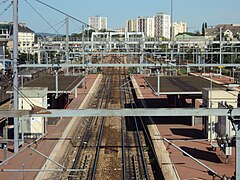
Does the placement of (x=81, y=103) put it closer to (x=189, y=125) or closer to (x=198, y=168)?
(x=189, y=125)

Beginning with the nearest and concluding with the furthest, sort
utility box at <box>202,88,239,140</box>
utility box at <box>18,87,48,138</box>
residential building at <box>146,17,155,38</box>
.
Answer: utility box at <box>202,88,239,140</box>, utility box at <box>18,87,48,138</box>, residential building at <box>146,17,155,38</box>

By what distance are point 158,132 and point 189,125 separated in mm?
1703

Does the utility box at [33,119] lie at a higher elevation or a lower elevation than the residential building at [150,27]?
lower

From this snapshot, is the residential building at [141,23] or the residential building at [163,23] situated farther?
the residential building at [141,23]

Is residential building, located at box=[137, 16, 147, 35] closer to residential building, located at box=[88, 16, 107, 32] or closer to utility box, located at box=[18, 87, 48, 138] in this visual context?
residential building, located at box=[88, 16, 107, 32]

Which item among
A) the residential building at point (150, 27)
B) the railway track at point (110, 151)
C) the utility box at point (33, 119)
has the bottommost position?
the railway track at point (110, 151)

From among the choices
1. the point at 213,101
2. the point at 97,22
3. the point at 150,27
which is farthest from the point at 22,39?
the point at 150,27

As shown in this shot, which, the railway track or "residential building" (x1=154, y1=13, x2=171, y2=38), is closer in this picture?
the railway track

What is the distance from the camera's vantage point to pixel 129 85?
30031 millimetres

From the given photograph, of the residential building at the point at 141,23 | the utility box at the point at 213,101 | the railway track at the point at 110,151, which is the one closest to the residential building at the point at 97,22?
the residential building at the point at 141,23

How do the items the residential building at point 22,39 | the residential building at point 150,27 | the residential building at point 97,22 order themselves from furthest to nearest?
the residential building at point 150,27
the residential building at point 97,22
the residential building at point 22,39

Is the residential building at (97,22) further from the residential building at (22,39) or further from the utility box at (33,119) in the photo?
the utility box at (33,119)

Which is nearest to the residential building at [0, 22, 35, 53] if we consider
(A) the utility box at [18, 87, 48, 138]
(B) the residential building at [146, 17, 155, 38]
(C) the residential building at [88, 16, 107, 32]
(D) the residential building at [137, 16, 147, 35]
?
(A) the utility box at [18, 87, 48, 138]

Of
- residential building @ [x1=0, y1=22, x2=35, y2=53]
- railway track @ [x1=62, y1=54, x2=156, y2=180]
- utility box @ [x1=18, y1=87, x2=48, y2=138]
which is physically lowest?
railway track @ [x1=62, y1=54, x2=156, y2=180]
